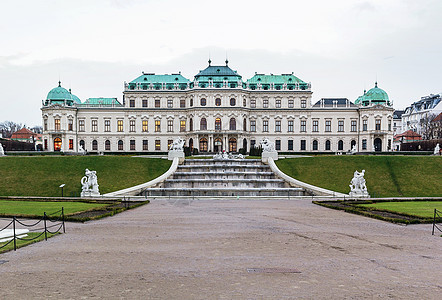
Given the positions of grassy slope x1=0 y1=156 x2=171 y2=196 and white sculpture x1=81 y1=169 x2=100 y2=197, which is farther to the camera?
grassy slope x1=0 y1=156 x2=171 y2=196

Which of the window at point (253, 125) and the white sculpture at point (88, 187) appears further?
the window at point (253, 125)

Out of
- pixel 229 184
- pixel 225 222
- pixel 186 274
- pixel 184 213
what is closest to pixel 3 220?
pixel 184 213

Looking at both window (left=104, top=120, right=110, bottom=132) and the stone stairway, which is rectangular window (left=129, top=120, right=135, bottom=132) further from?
the stone stairway

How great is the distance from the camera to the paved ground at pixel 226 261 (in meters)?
9.00

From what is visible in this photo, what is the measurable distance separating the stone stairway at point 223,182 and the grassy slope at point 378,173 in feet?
11.1

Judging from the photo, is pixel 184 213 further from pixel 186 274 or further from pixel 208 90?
pixel 208 90

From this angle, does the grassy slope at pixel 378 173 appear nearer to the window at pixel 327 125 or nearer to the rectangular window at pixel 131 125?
the window at pixel 327 125

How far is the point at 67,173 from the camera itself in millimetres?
39312

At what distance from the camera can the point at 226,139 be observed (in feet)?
263

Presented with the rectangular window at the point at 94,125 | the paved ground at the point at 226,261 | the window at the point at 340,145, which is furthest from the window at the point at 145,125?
the paved ground at the point at 226,261

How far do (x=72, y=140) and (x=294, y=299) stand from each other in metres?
81.7

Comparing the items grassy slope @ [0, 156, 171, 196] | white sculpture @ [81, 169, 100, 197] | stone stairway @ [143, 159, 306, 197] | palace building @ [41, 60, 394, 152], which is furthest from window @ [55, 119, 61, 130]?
white sculpture @ [81, 169, 100, 197]

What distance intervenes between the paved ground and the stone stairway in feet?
53.7

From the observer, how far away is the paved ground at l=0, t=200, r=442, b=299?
9.00 meters
